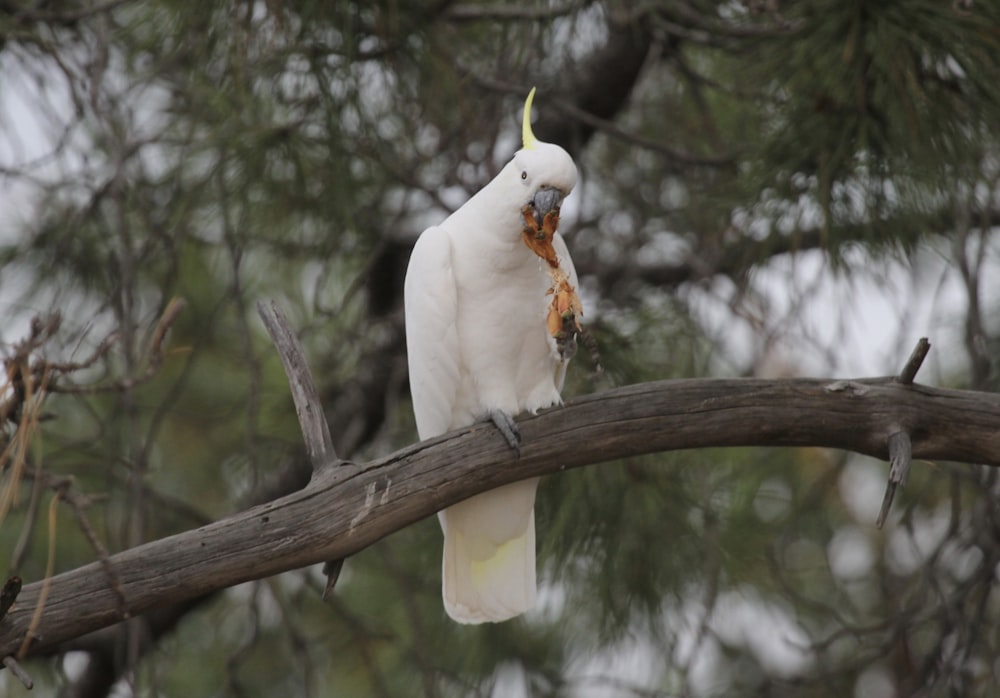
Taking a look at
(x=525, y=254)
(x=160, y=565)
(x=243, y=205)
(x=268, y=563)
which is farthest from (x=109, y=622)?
(x=243, y=205)

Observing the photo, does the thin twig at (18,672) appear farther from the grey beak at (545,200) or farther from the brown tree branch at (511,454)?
the grey beak at (545,200)

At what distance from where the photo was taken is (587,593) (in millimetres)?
2758

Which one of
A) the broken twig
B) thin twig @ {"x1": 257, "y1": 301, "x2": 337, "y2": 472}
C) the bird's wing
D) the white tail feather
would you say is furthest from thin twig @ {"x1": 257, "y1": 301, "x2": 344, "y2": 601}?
the broken twig

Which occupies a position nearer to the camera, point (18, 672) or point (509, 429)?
point (18, 672)

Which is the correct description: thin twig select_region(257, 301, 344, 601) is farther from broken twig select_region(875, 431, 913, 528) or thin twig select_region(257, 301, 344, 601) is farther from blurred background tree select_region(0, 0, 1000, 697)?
broken twig select_region(875, 431, 913, 528)

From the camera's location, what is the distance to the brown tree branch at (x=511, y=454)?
1.72 metres

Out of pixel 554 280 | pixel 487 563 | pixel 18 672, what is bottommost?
pixel 487 563

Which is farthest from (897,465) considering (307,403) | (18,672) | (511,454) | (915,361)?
(18,672)

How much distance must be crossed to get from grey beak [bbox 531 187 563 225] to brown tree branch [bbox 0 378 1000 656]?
33 centimetres

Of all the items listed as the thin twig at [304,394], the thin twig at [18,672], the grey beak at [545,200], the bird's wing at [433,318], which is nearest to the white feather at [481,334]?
the bird's wing at [433,318]

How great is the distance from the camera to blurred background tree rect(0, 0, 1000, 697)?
2.27m

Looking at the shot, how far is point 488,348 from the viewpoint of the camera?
2111 mm

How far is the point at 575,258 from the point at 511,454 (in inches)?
53.6

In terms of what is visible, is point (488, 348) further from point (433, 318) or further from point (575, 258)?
point (575, 258)
